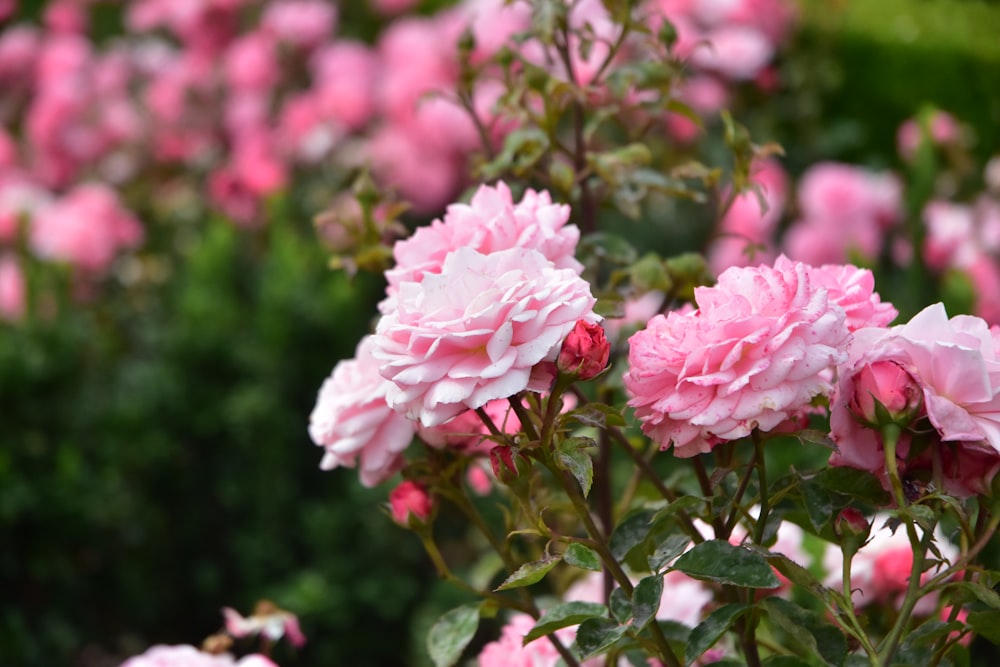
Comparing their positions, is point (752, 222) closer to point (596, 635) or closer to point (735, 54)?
point (735, 54)

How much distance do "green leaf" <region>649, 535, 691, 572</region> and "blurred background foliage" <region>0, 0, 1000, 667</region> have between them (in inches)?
60.0

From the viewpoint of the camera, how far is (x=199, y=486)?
2.75m

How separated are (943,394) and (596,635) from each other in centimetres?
30

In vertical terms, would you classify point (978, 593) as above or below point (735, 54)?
below

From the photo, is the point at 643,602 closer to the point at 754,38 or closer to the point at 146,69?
the point at 754,38

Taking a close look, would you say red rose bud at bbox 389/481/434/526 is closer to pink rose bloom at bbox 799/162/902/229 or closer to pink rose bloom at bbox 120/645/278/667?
pink rose bloom at bbox 120/645/278/667

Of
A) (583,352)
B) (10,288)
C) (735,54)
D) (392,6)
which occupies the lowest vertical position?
(583,352)

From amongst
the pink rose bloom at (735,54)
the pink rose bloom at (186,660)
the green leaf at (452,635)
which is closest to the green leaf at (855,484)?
the green leaf at (452,635)

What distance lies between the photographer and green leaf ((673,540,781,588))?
32.1 inches

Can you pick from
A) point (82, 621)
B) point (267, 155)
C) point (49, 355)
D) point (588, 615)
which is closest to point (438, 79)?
point (267, 155)

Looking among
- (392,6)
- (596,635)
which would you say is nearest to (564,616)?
(596,635)

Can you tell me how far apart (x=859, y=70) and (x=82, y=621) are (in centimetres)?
267

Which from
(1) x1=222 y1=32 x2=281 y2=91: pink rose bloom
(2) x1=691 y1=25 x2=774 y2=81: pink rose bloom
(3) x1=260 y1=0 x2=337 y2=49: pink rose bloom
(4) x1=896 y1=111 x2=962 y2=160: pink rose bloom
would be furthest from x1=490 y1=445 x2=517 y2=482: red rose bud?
(3) x1=260 y1=0 x2=337 y2=49: pink rose bloom

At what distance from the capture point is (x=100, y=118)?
4.20 metres
